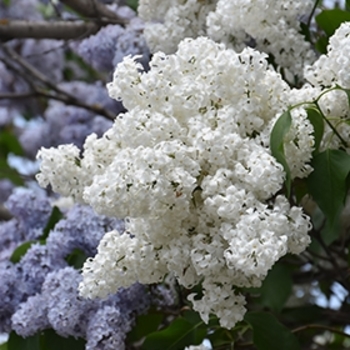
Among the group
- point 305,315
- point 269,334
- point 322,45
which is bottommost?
point 305,315

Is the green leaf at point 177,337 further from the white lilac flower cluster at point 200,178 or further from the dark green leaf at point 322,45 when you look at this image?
the dark green leaf at point 322,45

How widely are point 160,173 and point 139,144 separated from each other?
70mm

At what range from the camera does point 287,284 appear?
4.85 ft

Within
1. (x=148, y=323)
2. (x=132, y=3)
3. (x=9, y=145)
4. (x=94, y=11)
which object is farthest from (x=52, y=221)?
(x=9, y=145)

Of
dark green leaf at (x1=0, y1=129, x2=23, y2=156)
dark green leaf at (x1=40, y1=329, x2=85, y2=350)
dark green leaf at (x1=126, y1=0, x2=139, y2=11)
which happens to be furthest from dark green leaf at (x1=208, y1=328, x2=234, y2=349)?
dark green leaf at (x1=0, y1=129, x2=23, y2=156)

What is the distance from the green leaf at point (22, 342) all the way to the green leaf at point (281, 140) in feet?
1.77

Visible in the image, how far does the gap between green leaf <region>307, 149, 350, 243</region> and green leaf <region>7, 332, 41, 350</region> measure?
528 mm

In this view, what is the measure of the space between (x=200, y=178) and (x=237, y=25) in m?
0.36

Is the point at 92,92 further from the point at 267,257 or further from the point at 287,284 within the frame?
the point at 267,257

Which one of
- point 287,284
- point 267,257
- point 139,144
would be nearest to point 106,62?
point 287,284

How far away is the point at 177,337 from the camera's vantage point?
52.7 inches

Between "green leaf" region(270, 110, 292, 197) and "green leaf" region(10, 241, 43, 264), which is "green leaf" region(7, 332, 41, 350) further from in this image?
"green leaf" region(270, 110, 292, 197)

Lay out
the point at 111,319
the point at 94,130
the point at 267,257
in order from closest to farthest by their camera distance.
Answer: the point at 267,257 → the point at 111,319 → the point at 94,130

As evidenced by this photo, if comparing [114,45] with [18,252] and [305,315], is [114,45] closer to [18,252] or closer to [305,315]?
[18,252]
